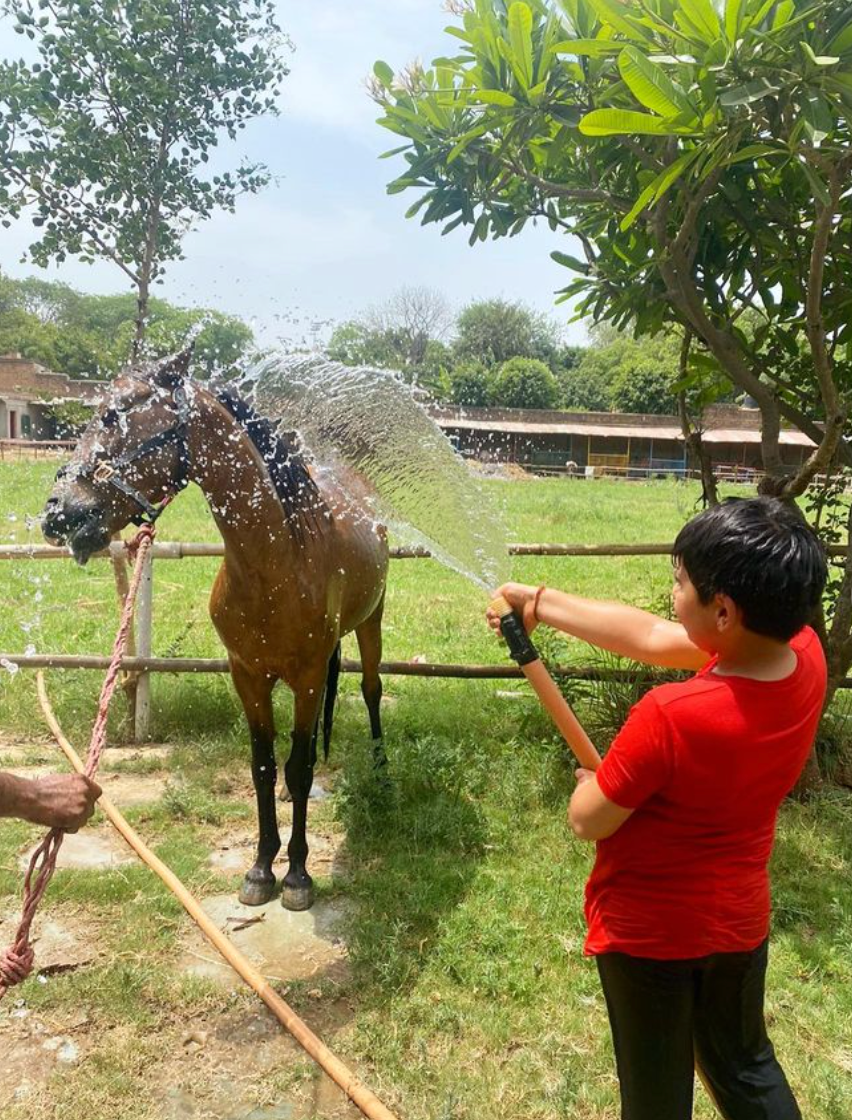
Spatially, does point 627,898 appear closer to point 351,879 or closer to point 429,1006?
point 429,1006

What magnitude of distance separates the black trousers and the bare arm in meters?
1.22

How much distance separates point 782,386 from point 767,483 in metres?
0.75

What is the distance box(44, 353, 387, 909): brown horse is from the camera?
263 centimetres

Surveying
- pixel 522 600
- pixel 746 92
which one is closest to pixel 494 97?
pixel 746 92

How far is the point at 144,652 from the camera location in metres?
4.96

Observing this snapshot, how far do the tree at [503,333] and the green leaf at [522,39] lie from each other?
4337 centimetres

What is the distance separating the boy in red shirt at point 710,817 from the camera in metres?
1.38

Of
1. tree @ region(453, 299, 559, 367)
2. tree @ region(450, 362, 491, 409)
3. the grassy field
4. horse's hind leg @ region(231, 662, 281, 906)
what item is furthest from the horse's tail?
tree @ region(453, 299, 559, 367)

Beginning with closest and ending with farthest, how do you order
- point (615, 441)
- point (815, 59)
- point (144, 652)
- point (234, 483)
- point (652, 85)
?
point (815, 59) → point (652, 85) → point (234, 483) → point (144, 652) → point (615, 441)

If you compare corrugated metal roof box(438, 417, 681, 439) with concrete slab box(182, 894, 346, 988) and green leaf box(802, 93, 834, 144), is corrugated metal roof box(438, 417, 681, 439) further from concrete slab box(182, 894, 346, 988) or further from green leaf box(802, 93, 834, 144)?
green leaf box(802, 93, 834, 144)

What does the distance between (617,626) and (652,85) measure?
70.3 inches

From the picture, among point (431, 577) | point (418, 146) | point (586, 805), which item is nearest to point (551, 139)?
point (418, 146)

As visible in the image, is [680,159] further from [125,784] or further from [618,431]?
[618,431]

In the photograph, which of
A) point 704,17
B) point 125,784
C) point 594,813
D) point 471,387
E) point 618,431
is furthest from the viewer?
point 471,387
